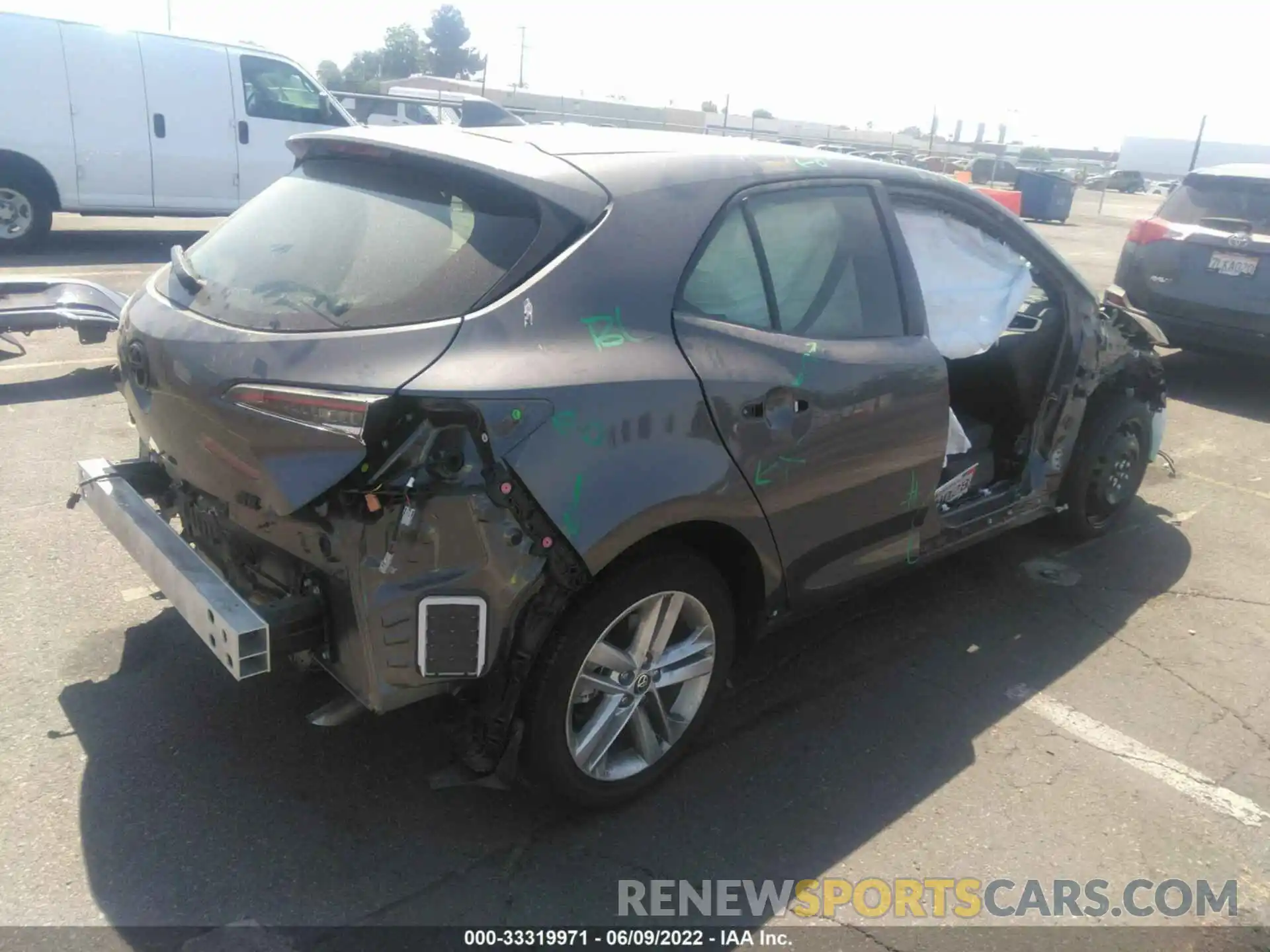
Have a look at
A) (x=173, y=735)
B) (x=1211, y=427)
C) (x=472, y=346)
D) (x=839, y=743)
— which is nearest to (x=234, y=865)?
(x=173, y=735)

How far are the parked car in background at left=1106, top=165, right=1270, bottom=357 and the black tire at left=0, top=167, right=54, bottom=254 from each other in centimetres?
1043

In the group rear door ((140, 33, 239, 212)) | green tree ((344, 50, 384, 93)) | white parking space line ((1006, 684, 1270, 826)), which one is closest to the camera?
white parking space line ((1006, 684, 1270, 826))

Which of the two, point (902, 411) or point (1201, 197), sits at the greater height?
point (1201, 197)

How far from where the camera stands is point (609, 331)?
2.64 meters

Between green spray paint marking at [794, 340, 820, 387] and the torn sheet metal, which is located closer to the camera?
green spray paint marking at [794, 340, 820, 387]

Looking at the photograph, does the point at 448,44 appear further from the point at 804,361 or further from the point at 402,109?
the point at 804,361

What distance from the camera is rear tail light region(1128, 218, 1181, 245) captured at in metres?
7.95

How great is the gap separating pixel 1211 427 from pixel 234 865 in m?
7.18

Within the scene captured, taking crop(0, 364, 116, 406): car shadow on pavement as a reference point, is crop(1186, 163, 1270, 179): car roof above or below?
above

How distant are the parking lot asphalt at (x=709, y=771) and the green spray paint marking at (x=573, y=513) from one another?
0.95 metres

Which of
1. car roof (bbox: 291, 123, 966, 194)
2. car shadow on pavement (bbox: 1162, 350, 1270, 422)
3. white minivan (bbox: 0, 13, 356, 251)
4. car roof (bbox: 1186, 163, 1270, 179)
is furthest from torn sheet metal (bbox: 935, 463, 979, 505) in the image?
white minivan (bbox: 0, 13, 356, 251)

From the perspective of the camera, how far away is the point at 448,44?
93062 millimetres

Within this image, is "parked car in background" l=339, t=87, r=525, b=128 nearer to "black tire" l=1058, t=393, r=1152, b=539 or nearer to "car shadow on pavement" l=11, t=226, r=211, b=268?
"car shadow on pavement" l=11, t=226, r=211, b=268

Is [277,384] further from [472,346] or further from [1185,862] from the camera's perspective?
[1185,862]
